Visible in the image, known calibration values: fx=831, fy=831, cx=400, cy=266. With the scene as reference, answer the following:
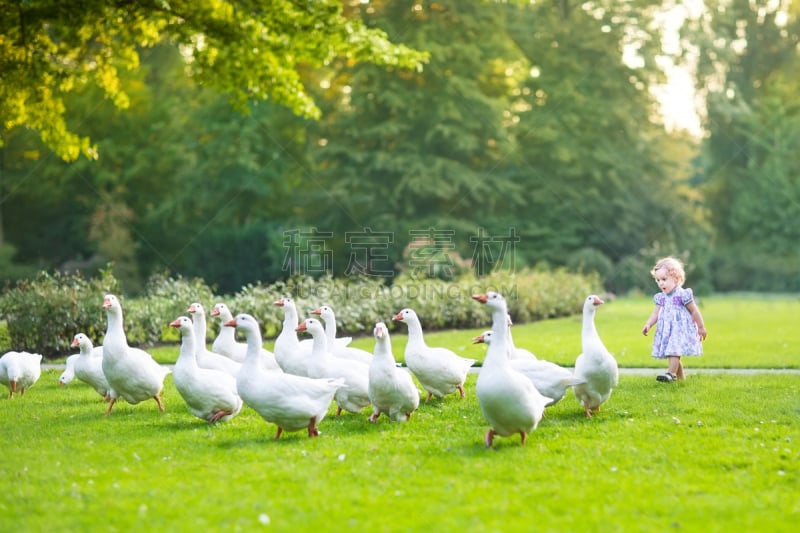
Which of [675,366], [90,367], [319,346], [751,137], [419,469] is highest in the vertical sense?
[751,137]

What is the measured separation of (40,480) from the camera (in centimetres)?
645

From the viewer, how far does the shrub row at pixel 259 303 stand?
1466 cm

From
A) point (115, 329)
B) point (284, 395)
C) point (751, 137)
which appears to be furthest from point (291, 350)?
point (751, 137)

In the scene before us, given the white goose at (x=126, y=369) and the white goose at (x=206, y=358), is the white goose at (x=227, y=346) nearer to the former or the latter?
the white goose at (x=206, y=358)

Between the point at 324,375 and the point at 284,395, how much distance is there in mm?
1414

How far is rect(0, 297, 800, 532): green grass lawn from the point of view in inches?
213

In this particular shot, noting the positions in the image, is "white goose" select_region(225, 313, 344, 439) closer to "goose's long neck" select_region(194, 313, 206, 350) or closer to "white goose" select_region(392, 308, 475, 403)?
"white goose" select_region(392, 308, 475, 403)

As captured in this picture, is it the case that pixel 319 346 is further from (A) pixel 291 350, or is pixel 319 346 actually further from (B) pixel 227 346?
(B) pixel 227 346

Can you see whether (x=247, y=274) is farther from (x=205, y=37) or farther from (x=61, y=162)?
(x=205, y=37)

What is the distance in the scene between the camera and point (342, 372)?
28.8 feet

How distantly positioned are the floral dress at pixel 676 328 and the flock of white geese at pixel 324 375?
7.76ft

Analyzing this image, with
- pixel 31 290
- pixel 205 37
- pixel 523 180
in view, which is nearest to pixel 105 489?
pixel 205 37

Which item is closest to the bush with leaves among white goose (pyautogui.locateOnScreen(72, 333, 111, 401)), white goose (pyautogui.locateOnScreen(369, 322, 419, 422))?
white goose (pyautogui.locateOnScreen(72, 333, 111, 401))
